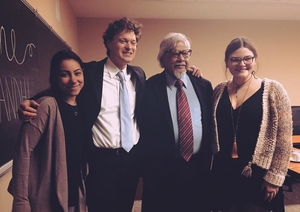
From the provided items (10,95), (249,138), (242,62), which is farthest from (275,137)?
(10,95)

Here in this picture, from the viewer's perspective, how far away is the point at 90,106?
1396 mm

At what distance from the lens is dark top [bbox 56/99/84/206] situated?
1.20m

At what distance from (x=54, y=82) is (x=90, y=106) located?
270 millimetres

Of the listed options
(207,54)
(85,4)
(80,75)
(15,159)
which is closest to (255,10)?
(207,54)

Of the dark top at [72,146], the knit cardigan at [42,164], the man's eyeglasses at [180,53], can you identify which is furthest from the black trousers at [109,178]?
the man's eyeglasses at [180,53]

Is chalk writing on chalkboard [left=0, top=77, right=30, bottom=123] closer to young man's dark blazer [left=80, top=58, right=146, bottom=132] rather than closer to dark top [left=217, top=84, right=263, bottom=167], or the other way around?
young man's dark blazer [left=80, top=58, right=146, bottom=132]

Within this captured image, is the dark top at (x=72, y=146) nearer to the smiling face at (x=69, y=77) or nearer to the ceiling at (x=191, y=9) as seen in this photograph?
the smiling face at (x=69, y=77)

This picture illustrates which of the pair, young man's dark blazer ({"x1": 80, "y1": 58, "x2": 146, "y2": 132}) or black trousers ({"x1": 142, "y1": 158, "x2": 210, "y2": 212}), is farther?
black trousers ({"x1": 142, "y1": 158, "x2": 210, "y2": 212})

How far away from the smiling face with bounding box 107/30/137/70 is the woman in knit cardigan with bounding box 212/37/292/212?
0.68m

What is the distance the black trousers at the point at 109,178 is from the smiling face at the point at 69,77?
40cm

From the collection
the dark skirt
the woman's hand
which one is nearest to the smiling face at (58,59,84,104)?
the dark skirt

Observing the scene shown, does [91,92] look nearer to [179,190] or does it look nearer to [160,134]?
[160,134]

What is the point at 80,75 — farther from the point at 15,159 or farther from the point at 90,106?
the point at 15,159

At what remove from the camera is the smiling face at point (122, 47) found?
4.91ft
